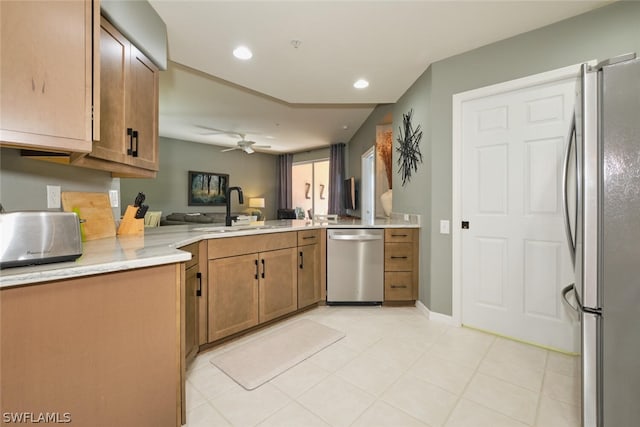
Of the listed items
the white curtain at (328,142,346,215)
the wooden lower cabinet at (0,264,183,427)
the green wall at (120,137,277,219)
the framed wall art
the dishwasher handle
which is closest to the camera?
the wooden lower cabinet at (0,264,183,427)

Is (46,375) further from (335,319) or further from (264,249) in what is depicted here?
(335,319)

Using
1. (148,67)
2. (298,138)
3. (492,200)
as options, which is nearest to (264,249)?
(148,67)

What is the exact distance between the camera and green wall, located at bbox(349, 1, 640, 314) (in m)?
1.77

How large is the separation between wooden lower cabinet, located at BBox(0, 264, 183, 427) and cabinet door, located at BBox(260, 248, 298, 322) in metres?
1.08

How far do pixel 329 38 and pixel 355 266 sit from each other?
212 cm

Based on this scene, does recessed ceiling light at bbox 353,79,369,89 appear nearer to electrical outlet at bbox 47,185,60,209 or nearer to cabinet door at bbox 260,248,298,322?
cabinet door at bbox 260,248,298,322

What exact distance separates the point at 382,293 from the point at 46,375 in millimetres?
2580

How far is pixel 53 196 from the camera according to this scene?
1428mm

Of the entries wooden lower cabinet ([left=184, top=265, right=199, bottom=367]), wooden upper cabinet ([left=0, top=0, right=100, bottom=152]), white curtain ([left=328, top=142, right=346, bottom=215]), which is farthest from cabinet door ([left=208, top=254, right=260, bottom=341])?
white curtain ([left=328, top=142, right=346, bottom=215])

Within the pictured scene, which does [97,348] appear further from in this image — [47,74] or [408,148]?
[408,148]

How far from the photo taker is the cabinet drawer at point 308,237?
2.66 metres

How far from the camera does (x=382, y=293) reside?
2.89 metres

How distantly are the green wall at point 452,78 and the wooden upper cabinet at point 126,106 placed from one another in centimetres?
233

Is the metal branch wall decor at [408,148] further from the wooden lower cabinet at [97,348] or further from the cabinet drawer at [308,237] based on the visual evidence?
the wooden lower cabinet at [97,348]
